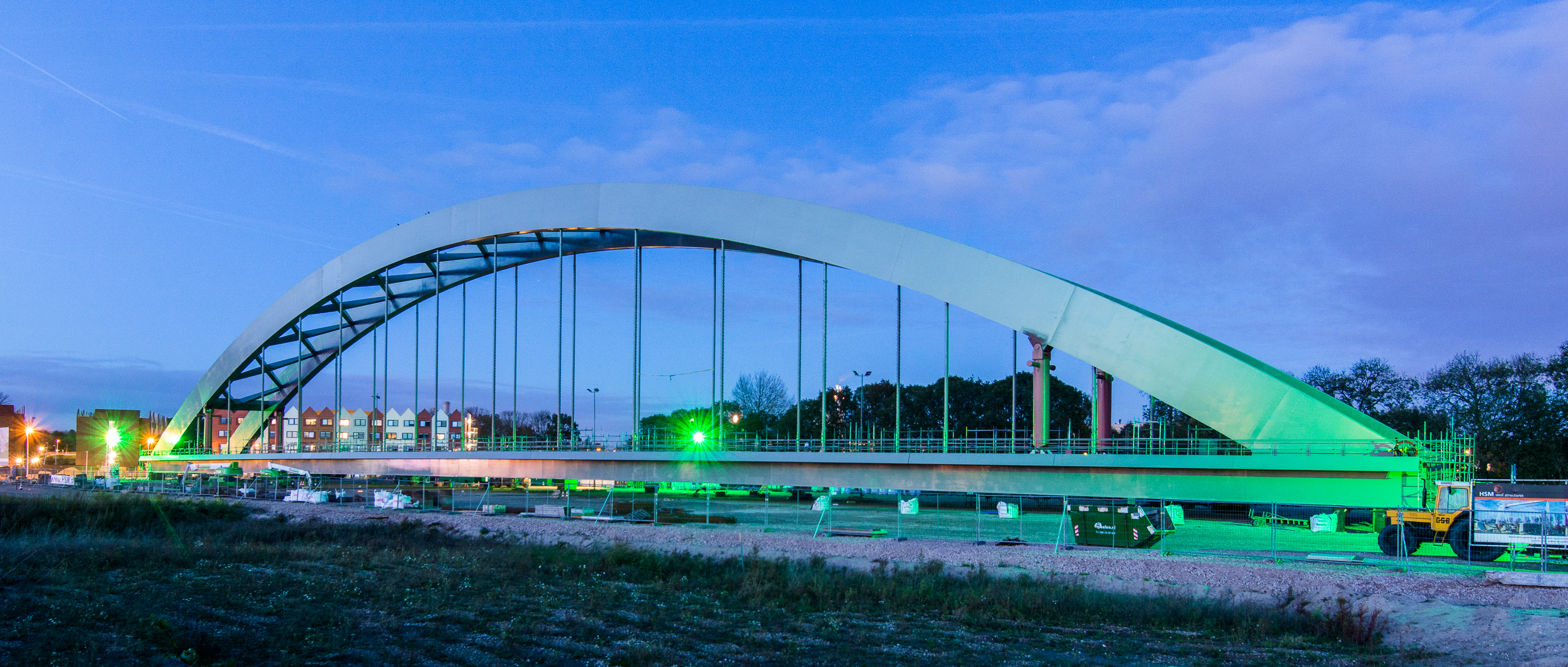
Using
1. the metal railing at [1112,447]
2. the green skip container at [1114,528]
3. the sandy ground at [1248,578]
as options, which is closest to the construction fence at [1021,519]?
the green skip container at [1114,528]

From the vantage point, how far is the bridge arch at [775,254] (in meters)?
31.3

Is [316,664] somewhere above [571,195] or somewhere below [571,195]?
below

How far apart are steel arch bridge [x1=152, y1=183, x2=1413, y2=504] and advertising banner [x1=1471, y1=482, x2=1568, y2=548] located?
6123mm

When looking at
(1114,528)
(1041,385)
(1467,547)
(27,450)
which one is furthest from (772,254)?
(27,450)

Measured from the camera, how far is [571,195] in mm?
47125

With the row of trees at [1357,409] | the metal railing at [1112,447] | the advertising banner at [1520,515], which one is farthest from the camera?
the row of trees at [1357,409]

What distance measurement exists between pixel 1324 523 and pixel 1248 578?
7.67 metres

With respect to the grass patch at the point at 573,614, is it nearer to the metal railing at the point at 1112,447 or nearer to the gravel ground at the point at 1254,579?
the gravel ground at the point at 1254,579

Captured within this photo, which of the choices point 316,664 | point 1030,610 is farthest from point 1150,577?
point 316,664

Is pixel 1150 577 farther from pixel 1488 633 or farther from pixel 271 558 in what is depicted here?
pixel 271 558

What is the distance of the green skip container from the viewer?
25359 millimetres

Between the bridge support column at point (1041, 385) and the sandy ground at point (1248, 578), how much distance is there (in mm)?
9391

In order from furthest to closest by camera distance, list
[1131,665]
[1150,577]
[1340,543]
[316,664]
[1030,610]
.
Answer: [1340,543]
[1150,577]
[1030,610]
[1131,665]
[316,664]

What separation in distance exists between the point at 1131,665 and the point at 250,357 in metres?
65.2
